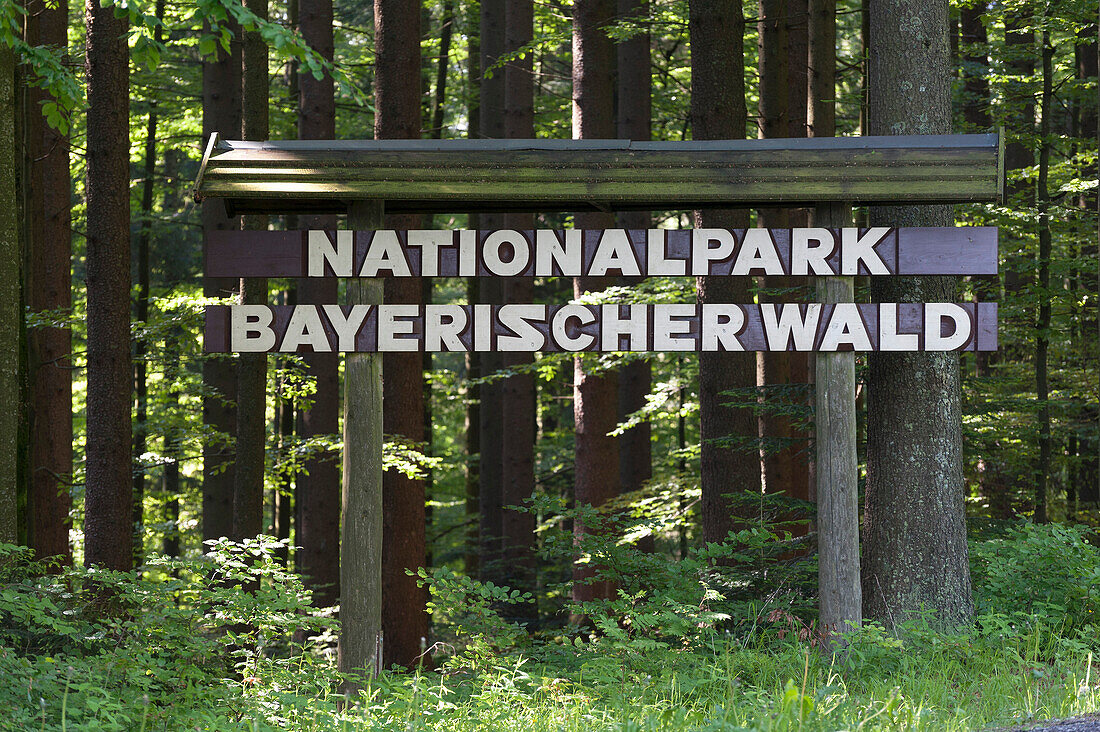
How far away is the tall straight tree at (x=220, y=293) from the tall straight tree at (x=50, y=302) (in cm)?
184

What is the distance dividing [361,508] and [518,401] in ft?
29.7

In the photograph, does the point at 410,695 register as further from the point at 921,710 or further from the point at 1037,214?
the point at 1037,214

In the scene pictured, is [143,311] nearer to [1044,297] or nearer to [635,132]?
[635,132]

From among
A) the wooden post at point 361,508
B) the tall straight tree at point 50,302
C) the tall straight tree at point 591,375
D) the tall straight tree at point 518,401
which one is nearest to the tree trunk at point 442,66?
the tall straight tree at point 518,401

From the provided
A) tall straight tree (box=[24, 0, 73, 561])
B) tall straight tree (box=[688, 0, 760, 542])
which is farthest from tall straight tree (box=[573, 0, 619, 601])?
tall straight tree (box=[24, 0, 73, 561])

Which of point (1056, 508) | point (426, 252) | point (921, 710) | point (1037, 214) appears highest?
point (1037, 214)

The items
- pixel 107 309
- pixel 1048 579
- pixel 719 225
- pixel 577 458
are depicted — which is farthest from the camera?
pixel 577 458

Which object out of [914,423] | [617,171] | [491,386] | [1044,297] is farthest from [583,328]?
[491,386]

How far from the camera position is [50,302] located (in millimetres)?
12016

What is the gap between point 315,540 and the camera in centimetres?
1393

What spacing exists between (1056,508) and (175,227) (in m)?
18.1

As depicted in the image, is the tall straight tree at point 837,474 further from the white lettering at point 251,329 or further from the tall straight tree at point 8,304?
the tall straight tree at point 8,304

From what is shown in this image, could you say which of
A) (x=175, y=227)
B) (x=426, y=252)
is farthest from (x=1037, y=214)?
(x=175, y=227)

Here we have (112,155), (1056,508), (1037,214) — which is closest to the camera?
(112,155)
